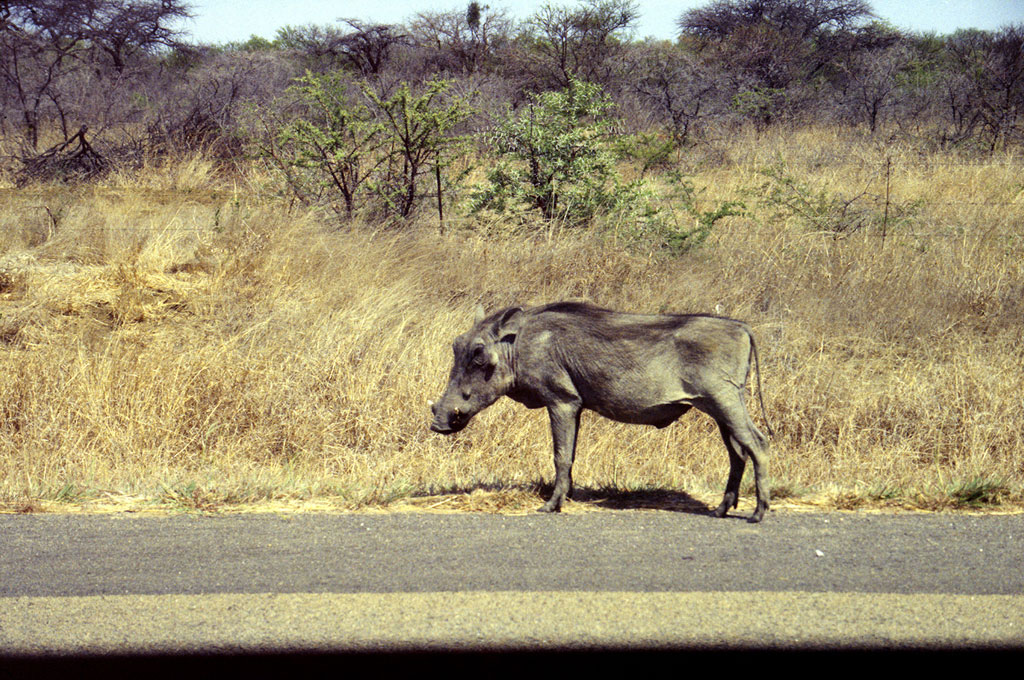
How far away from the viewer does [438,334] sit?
827cm

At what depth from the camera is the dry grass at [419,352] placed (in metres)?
5.60

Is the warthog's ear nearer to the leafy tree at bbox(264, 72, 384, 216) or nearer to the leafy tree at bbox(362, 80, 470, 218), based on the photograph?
the leafy tree at bbox(362, 80, 470, 218)

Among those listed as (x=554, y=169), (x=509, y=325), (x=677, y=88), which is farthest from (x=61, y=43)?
(x=509, y=325)

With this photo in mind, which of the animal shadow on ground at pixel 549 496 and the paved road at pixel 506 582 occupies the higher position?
the paved road at pixel 506 582

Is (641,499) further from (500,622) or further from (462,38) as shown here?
(462,38)

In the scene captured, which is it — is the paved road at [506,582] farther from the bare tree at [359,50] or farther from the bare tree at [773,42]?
the bare tree at [359,50]

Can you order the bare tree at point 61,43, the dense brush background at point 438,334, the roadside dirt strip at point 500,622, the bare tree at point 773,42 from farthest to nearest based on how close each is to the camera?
the bare tree at point 773,42 < the bare tree at point 61,43 < the dense brush background at point 438,334 < the roadside dirt strip at point 500,622

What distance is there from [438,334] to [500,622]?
508 centimetres

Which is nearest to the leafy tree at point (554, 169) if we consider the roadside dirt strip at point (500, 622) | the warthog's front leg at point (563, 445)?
the warthog's front leg at point (563, 445)

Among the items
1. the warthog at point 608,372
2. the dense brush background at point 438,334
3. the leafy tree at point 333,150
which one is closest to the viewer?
the warthog at point 608,372

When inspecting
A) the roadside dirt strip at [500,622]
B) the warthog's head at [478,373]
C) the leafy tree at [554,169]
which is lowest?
the roadside dirt strip at [500,622]

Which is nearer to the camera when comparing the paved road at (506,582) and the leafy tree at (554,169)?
the paved road at (506,582)

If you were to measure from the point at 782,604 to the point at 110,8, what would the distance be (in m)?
24.7

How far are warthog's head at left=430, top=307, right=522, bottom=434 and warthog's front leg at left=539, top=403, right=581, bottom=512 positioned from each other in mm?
296
